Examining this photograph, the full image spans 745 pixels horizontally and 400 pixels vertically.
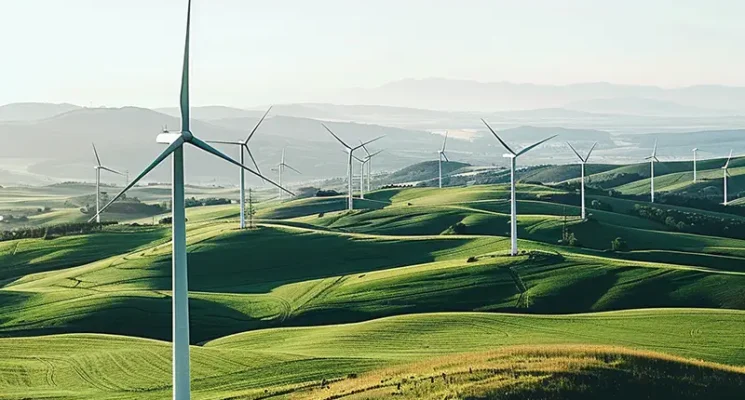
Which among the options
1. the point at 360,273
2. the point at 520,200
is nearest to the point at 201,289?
the point at 360,273

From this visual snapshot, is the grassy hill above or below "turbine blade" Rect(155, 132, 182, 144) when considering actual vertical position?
below

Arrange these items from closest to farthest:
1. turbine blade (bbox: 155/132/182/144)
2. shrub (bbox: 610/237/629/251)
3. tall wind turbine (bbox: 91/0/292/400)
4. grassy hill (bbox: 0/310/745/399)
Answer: tall wind turbine (bbox: 91/0/292/400) → turbine blade (bbox: 155/132/182/144) → grassy hill (bbox: 0/310/745/399) → shrub (bbox: 610/237/629/251)

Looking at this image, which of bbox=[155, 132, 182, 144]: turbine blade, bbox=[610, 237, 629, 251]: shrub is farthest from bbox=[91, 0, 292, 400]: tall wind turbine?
bbox=[610, 237, 629, 251]: shrub

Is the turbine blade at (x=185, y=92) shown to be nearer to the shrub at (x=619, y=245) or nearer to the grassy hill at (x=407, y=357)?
the grassy hill at (x=407, y=357)

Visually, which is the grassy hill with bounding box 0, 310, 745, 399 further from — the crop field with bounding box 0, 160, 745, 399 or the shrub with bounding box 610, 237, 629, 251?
the shrub with bounding box 610, 237, 629, 251

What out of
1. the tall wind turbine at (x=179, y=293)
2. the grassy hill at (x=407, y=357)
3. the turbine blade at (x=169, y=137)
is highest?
the turbine blade at (x=169, y=137)

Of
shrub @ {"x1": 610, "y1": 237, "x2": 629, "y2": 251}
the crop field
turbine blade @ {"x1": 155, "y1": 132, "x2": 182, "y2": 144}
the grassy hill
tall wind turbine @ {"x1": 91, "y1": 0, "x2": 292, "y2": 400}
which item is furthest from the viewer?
shrub @ {"x1": 610, "y1": 237, "x2": 629, "y2": 251}

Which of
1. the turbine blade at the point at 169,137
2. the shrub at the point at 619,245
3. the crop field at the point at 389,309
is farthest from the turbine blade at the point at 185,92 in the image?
the shrub at the point at 619,245

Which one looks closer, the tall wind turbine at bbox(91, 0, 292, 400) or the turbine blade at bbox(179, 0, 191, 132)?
the tall wind turbine at bbox(91, 0, 292, 400)
